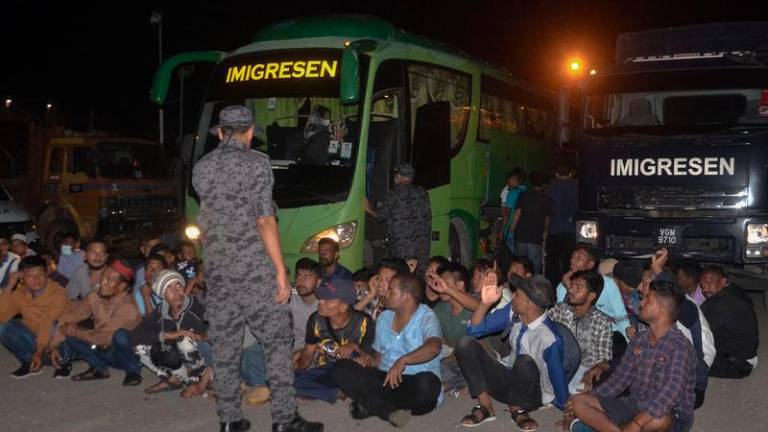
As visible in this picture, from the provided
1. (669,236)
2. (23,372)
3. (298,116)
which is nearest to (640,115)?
(669,236)

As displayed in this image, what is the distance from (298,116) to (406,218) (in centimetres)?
187

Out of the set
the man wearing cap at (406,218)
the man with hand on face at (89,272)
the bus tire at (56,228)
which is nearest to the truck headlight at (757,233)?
the man wearing cap at (406,218)

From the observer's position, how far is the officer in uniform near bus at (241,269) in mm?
5391

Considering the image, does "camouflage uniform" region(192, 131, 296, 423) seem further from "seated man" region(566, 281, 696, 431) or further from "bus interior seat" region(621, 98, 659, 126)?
"bus interior seat" region(621, 98, 659, 126)

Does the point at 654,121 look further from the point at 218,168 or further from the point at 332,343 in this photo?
the point at 218,168

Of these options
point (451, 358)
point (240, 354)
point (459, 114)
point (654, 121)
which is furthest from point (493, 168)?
point (240, 354)

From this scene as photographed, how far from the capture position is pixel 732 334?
7059mm

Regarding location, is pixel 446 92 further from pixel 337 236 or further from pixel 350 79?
pixel 350 79

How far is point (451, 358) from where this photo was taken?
7004 millimetres

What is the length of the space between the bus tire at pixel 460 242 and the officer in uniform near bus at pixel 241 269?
5945 millimetres

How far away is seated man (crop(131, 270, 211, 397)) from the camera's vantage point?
6.88 m

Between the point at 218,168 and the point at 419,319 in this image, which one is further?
the point at 419,319

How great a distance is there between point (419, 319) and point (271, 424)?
130cm

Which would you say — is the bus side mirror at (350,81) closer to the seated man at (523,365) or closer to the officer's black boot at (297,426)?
the seated man at (523,365)
